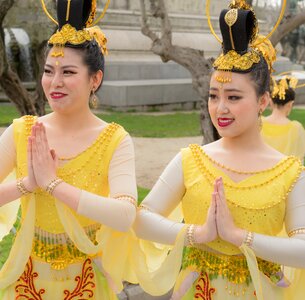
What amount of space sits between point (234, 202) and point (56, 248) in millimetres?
860

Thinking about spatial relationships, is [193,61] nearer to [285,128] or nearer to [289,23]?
[289,23]

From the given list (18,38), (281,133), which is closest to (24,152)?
(281,133)

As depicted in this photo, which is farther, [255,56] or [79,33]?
[79,33]

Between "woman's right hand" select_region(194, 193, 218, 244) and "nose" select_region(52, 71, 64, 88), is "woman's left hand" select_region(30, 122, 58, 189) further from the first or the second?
"woman's right hand" select_region(194, 193, 218, 244)

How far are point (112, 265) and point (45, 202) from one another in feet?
1.44

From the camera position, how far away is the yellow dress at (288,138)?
652 cm

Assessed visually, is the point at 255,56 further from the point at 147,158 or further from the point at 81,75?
the point at 147,158

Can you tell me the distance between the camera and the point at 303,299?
237cm

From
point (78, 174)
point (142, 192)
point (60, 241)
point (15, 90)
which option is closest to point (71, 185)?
point (78, 174)

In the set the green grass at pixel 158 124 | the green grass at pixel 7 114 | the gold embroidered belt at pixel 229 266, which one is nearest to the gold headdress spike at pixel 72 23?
the gold embroidered belt at pixel 229 266

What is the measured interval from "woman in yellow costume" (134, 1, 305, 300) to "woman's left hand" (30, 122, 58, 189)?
0.44 meters

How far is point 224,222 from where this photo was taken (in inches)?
84.2

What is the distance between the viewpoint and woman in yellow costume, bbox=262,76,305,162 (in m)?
6.52

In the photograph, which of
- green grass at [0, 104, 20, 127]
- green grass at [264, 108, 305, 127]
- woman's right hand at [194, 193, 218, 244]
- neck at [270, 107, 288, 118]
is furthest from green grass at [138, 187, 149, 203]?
green grass at [264, 108, 305, 127]
